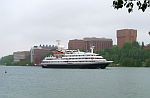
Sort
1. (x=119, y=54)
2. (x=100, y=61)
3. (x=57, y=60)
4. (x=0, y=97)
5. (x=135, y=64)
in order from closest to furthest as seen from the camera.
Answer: (x=0, y=97) < (x=100, y=61) < (x=57, y=60) < (x=135, y=64) < (x=119, y=54)

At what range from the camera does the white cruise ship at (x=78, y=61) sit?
437ft

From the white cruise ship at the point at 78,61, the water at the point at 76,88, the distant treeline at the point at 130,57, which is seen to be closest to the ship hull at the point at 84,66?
the white cruise ship at the point at 78,61

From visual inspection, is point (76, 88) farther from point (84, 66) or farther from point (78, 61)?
point (78, 61)

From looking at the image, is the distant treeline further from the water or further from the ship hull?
the water

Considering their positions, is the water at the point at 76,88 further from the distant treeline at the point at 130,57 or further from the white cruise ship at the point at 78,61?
the distant treeline at the point at 130,57

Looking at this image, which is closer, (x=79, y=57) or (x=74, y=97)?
Result: (x=74, y=97)

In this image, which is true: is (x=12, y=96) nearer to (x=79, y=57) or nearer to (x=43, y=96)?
(x=43, y=96)

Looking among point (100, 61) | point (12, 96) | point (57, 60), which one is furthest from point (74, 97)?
point (57, 60)

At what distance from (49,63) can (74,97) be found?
A: 357 feet

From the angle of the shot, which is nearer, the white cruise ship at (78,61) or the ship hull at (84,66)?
the white cruise ship at (78,61)

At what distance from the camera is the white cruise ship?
133 meters

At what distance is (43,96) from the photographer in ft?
129

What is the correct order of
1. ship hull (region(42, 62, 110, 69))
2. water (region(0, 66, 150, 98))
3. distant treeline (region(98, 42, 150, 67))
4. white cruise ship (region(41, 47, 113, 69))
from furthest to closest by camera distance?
distant treeline (region(98, 42, 150, 67))
ship hull (region(42, 62, 110, 69))
white cruise ship (region(41, 47, 113, 69))
water (region(0, 66, 150, 98))

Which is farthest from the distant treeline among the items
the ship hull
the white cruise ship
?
the ship hull
